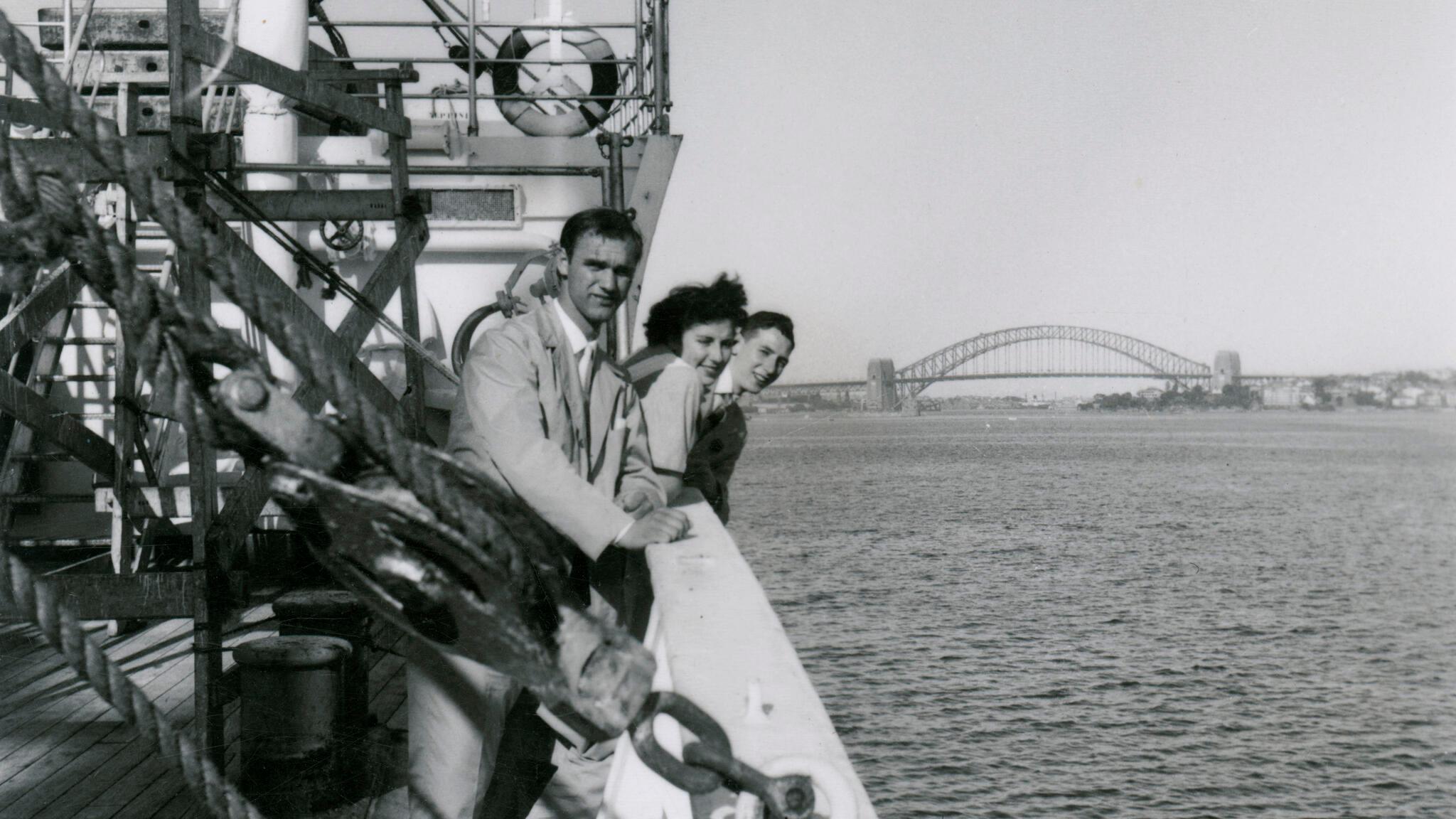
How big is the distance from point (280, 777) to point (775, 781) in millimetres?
3124

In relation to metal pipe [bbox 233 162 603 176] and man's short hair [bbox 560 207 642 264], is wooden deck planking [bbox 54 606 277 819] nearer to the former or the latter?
man's short hair [bbox 560 207 642 264]

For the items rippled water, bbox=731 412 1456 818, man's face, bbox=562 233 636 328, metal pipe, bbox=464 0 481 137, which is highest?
metal pipe, bbox=464 0 481 137

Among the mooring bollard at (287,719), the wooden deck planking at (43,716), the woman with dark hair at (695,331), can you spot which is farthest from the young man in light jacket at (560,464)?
the wooden deck planking at (43,716)

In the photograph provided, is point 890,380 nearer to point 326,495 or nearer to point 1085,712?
point 1085,712

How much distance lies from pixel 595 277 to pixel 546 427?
367mm

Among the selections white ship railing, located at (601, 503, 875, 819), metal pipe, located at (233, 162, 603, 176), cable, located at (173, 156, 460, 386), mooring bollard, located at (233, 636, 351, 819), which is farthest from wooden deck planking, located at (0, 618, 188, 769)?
white ship railing, located at (601, 503, 875, 819)

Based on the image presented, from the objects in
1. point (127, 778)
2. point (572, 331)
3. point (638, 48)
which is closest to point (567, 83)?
point (638, 48)

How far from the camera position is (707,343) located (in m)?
4.14

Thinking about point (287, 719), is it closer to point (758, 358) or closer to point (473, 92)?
point (758, 358)

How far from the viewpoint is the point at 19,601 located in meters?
1.05

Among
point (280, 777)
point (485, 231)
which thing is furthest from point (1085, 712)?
point (280, 777)

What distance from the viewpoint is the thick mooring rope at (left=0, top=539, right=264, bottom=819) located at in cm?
104

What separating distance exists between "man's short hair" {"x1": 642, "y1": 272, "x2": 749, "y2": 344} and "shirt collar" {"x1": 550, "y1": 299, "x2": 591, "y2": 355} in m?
1.27

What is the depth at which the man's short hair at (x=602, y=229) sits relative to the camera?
2891 millimetres
